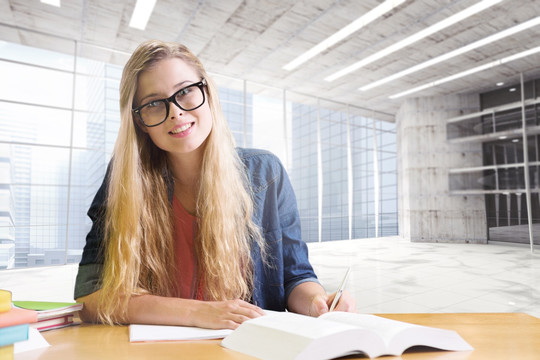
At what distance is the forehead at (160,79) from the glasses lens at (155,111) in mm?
43

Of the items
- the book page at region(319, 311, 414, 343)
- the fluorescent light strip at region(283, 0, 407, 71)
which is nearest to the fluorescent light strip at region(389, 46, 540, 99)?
the fluorescent light strip at region(283, 0, 407, 71)

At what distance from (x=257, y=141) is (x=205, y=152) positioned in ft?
33.7

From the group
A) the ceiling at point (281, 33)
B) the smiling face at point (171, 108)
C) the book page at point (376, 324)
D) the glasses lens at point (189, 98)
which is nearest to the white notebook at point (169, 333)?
the book page at point (376, 324)

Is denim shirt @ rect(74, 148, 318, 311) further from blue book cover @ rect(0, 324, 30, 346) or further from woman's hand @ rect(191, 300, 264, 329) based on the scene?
blue book cover @ rect(0, 324, 30, 346)

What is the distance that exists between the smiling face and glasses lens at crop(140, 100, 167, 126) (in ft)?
0.06

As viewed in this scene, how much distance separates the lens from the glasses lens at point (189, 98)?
1313mm

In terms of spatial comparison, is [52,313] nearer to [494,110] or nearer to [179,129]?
[179,129]

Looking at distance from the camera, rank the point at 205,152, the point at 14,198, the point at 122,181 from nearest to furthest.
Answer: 1. the point at 122,181
2. the point at 205,152
3. the point at 14,198

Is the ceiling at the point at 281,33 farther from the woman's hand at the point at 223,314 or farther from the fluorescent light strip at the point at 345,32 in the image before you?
the woman's hand at the point at 223,314

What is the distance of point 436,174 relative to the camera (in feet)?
37.4

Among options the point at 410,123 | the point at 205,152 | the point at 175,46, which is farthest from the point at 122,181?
the point at 410,123

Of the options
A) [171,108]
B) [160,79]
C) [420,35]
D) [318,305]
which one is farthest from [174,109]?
[420,35]

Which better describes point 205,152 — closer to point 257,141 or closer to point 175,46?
point 175,46

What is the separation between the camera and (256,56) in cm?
825
